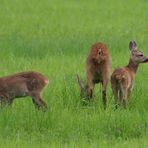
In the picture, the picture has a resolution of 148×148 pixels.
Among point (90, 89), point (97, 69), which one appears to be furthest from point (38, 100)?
point (97, 69)

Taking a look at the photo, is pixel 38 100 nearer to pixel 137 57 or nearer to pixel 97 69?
pixel 97 69

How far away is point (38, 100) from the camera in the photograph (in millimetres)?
12484

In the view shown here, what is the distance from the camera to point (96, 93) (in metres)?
13.8

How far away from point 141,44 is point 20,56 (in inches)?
151

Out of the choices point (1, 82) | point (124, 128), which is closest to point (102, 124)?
point (124, 128)

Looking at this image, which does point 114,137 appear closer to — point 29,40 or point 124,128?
point 124,128

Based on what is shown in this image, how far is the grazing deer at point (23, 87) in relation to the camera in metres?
12.6

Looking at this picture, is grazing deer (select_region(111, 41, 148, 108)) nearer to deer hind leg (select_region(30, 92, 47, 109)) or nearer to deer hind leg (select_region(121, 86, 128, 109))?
deer hind leg (select_region(121, 86, 128, 109))

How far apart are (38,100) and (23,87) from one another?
15.4 inches

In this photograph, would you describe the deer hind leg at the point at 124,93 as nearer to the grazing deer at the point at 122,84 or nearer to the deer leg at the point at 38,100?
the grazing deer at the point at 122,84

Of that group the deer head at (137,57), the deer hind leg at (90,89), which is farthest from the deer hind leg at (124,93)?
the deer head at (137,57)

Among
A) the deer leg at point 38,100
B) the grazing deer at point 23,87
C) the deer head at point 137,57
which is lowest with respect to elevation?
the deer leg at point 38,100

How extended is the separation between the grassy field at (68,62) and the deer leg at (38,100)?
15 cm

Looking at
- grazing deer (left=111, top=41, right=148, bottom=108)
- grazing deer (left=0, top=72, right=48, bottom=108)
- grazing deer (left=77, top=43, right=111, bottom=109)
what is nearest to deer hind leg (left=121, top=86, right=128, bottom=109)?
grazing deer (left=111, top=41, right=148, bottom=108)
